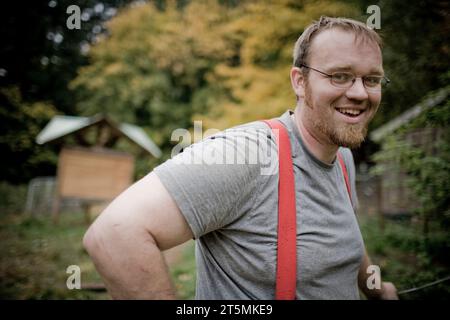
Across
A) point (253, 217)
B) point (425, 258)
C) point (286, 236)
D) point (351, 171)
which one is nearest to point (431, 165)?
point (425, 258)

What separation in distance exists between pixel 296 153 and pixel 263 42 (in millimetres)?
7282

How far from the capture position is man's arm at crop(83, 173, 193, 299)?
1.05 m

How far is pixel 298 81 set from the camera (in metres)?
1.80

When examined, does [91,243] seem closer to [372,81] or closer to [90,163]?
[372,81]

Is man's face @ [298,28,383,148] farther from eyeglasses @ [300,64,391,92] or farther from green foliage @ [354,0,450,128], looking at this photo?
green foliage @ [354,0,450,128]

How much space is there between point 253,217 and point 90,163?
926cm

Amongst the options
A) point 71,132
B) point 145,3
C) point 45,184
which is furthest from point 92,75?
point 71,132

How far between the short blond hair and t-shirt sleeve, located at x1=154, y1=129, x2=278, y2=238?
0.73 meters

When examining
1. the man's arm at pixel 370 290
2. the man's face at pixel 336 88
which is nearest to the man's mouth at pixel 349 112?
the man's face at pixel 336 88

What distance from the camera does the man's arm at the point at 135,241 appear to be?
1052 mm

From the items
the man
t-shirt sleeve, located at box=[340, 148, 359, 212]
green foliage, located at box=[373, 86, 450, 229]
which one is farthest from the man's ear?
green foliage, located at box=[373, 86, 450, 229]

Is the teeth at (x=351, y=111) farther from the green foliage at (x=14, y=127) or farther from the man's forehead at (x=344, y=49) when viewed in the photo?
the green foliage at (x=14, y=127)

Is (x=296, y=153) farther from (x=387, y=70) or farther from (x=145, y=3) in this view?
(x=145, y=3)

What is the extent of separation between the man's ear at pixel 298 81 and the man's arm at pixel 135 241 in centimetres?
106
